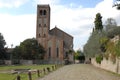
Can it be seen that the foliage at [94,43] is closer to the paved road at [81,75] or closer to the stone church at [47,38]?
the paved road at [81,75]

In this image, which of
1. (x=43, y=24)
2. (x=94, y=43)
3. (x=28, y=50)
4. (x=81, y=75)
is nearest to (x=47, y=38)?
(x=43, y=24)

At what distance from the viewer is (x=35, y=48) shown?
4734 inches

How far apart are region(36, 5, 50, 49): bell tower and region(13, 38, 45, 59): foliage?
7315 millimetres

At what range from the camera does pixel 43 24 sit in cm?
13075

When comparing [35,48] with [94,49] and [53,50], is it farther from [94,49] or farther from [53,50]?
[94,49]

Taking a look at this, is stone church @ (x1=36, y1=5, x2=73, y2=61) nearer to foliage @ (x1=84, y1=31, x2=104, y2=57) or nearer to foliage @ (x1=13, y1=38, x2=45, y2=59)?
foliage @ (x1=13, y1=38, x2=45, y2=59)

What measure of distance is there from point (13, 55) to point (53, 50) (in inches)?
690

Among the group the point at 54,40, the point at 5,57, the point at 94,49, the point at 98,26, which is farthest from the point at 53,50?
the point at 94,49

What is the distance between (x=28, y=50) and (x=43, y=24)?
1696 cm

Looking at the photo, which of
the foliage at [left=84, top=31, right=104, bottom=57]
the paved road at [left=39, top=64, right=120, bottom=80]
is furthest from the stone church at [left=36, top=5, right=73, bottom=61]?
the paved road at [left=39, top=64, right=120, bottom=80]

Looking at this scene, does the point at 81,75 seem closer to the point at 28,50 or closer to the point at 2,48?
the point at 2,48

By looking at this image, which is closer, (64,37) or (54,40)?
(54,40)

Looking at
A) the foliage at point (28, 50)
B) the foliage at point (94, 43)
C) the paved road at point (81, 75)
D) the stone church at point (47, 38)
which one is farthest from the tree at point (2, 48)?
the paved road at point (81, 75)

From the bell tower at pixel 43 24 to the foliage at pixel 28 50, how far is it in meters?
7.32
